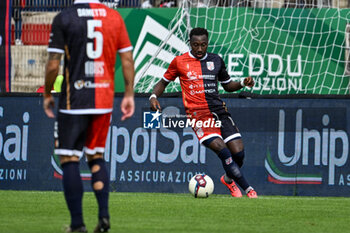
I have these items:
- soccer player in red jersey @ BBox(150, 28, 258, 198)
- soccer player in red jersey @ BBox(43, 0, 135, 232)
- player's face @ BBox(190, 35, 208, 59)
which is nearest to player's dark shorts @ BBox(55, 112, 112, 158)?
soccer player in red jersey @ BBox(43, 0, 135, 232)

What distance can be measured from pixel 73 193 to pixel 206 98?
16.9 feet

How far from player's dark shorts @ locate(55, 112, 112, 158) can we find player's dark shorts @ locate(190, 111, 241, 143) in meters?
4.61

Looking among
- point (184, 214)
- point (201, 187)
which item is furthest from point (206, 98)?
point (184, 214)

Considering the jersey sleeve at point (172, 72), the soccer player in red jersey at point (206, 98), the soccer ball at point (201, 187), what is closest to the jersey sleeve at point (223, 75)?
the soccer player in red jersey at point (206, 98)

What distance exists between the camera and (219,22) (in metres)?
15.8

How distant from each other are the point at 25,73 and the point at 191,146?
519 cm

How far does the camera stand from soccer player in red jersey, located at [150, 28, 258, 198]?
11086 millimetres

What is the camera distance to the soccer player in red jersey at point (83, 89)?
638 cm

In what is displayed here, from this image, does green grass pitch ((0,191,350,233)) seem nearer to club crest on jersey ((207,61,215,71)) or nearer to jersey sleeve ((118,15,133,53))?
jersey sleeve ((118,15,133,53))

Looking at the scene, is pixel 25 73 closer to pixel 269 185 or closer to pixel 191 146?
pixel 191 146

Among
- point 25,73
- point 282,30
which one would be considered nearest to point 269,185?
point 282,30

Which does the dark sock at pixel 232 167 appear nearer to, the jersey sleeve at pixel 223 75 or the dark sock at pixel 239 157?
the dark sock at pixel 239 157

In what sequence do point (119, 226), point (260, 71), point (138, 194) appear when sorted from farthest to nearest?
point (260, 71) → point (138, 194) → point (119, 226)

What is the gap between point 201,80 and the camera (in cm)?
1127
